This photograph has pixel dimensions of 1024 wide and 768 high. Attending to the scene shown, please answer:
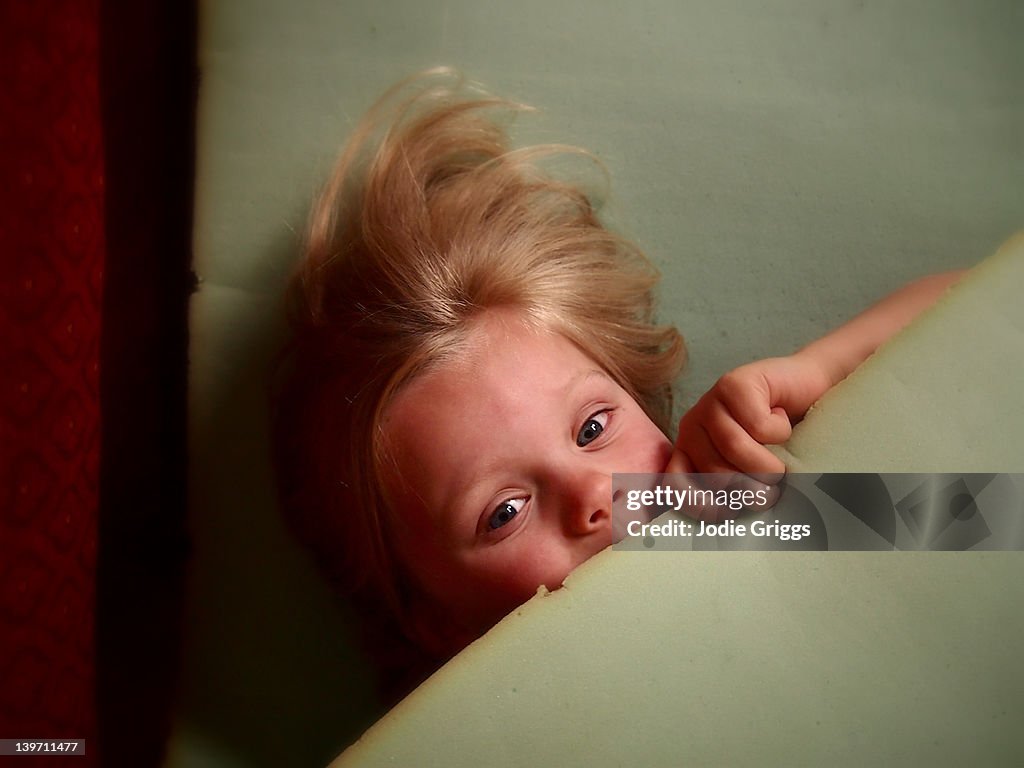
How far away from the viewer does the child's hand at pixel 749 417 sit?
0.41 m

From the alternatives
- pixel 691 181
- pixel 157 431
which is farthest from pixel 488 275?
pixel 157 431

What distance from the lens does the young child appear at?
0.46 metres

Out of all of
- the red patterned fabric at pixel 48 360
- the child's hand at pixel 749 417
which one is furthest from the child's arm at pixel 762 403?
the red patterned fabric at pixel 48 360

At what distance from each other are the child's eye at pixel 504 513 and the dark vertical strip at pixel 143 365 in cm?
26

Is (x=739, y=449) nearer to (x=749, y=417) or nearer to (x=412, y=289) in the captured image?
(x=749, y=417)

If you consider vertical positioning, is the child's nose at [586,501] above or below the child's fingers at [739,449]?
below

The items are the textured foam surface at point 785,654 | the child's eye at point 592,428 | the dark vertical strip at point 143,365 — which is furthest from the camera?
the dark vertical strip at point 143,365

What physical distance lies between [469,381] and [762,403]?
0.54ft

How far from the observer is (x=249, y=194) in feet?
1.94

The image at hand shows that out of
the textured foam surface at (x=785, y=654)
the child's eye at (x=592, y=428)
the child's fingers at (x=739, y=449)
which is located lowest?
the textured foam surface at (x=785, y=654)

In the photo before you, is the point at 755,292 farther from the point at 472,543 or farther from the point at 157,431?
the point at 157,431

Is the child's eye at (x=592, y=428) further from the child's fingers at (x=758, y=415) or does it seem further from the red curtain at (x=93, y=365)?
the red curtain at (x=93, y=365)

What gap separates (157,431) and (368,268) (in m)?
0.23

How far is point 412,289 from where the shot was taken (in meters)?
0.51
